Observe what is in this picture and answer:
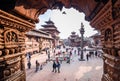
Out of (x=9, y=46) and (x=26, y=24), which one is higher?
(x=26, y=24)

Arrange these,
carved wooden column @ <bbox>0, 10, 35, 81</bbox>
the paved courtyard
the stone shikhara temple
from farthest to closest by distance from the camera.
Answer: the paved courtyard < carved wooden column @ <bbox>0, 10, 35, 81</bbox> < the stone shikhara temple

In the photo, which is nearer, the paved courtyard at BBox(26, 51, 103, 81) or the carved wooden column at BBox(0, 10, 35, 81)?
the carved wooden column at BBox(0, 10, 35, 81)

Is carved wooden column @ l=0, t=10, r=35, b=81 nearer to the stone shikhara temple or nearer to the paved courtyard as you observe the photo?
the stone shikhara temple

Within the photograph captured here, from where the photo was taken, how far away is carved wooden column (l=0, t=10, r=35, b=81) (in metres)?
5.56

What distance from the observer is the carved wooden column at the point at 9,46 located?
5.56 meters

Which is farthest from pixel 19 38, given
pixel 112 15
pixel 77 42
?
pixel 77 42

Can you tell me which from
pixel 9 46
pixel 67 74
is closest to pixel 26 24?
pixel 9 46

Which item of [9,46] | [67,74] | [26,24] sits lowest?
[67,74]

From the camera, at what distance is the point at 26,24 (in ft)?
23.5

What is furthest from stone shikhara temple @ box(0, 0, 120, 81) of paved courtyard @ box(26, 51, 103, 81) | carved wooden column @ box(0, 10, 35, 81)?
paved courtyard @ box(26, 51, 103, 81)

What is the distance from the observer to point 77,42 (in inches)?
2876

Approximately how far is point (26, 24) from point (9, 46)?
5.03ft

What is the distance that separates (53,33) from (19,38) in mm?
50875

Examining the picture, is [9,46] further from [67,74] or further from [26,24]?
[67,74]
